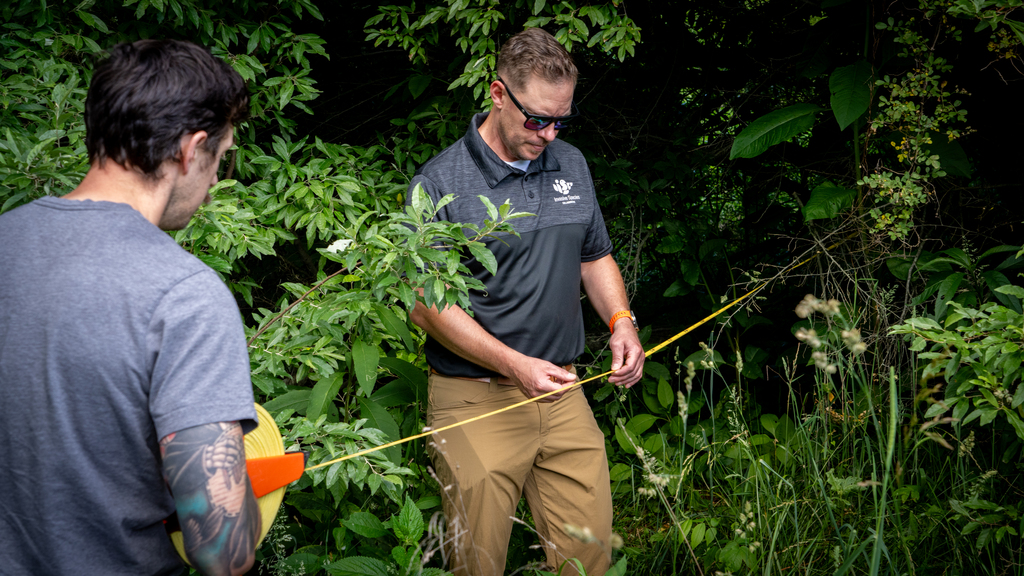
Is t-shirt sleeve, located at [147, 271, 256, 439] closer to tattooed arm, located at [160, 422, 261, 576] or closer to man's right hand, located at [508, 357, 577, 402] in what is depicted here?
tattooed arm, located at [160, 422, 261, 576]

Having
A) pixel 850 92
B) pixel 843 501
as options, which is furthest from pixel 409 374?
pixel 850 92

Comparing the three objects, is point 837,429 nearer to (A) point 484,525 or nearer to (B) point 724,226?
(B) point 724,226

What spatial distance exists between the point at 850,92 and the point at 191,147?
258 centimetres

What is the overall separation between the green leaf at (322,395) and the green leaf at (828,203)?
203 centimetres

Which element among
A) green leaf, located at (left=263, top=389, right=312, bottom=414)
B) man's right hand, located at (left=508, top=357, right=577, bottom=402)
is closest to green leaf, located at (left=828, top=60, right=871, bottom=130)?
man's right hand, located at (left=508, top=357, right=577, bottom=402)

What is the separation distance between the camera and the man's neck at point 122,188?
1.12 meters

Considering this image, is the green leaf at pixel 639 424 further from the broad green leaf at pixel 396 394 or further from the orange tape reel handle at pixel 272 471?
the orange tape reel handle at pixel 272 471

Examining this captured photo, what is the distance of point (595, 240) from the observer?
98.9 inches

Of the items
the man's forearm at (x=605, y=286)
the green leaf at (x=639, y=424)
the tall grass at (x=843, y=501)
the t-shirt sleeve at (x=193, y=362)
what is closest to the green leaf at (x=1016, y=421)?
the tall grass at (x=843, y=501)

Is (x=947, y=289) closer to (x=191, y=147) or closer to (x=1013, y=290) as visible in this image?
(x=1013, y=290)

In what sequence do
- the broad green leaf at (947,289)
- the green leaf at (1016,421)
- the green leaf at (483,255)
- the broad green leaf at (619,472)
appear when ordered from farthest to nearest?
the broad green leaf at (619,472) → the broad green leaf at (947,289) → the green leaf at (1016,421) → the green leaf at (483,255)

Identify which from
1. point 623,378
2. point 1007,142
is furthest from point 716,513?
point 1007,142

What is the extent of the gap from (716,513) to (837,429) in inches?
25.2

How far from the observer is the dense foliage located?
2027mm
